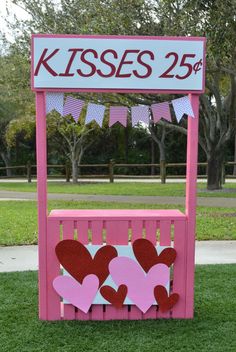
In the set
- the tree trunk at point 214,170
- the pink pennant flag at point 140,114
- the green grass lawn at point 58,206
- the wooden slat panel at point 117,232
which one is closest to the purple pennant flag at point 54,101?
the pink pennant flag at point 140,114

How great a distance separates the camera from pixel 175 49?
3836 millimetres

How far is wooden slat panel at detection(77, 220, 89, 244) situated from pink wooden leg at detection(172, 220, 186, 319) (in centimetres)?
76

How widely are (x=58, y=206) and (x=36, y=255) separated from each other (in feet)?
16.7

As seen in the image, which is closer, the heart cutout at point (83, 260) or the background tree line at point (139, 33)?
the heart cutout at point (83, 260)

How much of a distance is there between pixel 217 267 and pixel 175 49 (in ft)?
9.80

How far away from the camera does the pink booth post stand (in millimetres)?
3793

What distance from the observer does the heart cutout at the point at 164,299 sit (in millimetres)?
4023

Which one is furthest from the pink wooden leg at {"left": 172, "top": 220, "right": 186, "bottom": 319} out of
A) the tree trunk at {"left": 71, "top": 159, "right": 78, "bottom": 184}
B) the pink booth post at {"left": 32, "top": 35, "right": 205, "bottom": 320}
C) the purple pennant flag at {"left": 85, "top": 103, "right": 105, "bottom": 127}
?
the tree trunk at {"left": 71, "top": 159, "right": 78, "bottom": 184}

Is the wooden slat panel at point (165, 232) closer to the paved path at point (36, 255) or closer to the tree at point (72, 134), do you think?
the paved path at point (36, 255)

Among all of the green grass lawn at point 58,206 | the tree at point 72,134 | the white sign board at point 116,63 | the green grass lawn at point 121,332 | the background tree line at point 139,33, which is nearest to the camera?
the green grass lawn at point 121,332

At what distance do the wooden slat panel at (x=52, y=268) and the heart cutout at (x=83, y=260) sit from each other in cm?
5

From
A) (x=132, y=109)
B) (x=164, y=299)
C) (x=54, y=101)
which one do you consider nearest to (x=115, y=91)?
(x=132, y=109)

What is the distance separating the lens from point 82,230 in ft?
13.0

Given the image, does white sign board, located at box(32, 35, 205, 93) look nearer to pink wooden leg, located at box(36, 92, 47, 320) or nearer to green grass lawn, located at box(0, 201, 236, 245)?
pink wooden leg, located at box(36, 92, 47, 320)
